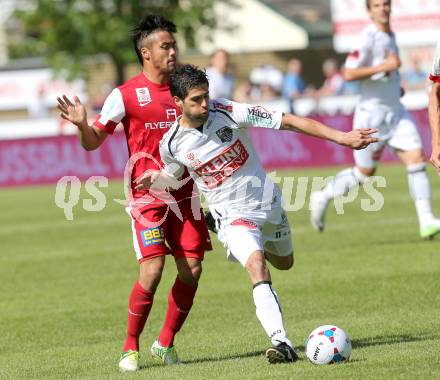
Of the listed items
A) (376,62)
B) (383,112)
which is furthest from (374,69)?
(383,112)

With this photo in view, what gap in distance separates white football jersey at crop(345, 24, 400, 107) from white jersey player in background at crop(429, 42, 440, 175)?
16.4ft

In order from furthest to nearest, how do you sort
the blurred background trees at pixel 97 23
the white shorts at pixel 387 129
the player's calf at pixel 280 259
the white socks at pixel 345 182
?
the blurred background trees at pixel 97 23 → the white socks at pixel 345 182 → the white shorts at pixel 387 129 → the player's calf at pixel 280 259

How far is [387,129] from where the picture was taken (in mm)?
13953

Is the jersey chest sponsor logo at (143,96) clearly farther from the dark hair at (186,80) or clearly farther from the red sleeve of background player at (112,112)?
the dark hair at (186,80)

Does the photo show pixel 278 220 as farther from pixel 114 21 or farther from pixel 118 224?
pixel 114 21

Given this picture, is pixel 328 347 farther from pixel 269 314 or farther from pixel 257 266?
pixel 257 266

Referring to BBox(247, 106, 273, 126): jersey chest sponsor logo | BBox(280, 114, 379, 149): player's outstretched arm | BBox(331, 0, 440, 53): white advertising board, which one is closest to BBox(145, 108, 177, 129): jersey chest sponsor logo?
BBox(247, 106, 273, 126): jersey chest sponsor logo

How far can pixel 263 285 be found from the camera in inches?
302

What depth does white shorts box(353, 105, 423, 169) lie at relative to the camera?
13773mm

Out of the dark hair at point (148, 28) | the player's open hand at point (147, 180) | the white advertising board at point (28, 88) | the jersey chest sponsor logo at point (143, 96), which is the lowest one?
the white advertising board at point (28, 88)

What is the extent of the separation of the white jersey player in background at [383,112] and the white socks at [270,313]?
6.13 meters

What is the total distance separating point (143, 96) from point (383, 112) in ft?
20.1

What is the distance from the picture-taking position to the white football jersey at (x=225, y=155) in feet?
26.4

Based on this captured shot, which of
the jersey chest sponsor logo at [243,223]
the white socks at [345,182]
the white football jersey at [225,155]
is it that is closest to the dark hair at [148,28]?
the white football jersey at [225,155]
